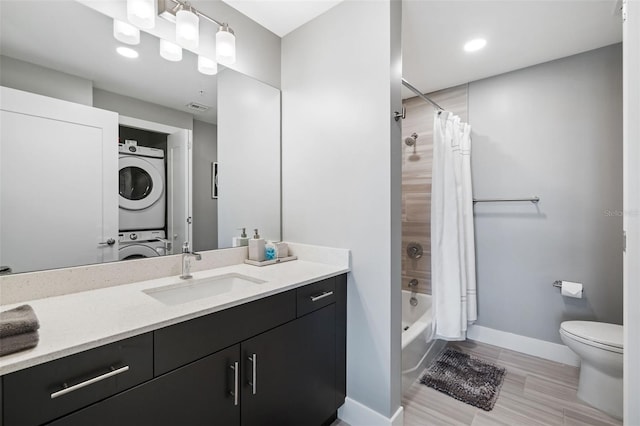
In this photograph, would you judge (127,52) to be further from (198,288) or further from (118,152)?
(198,288)

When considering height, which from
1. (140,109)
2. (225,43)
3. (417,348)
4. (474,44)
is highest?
(474,44)

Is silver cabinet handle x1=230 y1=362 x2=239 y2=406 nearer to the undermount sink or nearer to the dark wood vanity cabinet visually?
the dark wood vanity cabinet

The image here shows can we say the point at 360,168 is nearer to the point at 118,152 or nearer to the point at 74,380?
the point at 118,152

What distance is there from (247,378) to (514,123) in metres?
2.78

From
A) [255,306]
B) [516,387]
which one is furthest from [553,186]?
[255,306]

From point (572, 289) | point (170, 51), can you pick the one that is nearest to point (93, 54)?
point (170, 51)

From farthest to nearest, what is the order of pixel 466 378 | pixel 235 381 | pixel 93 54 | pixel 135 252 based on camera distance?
1. pixel 466 378
2. pixel 135 252
3. pixel 93 54
4. pixel 235 381

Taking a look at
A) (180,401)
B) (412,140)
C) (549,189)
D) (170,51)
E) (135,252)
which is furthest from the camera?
(412,140)

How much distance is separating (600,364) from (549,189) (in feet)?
4.17

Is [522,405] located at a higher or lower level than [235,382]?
lower

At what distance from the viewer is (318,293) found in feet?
4.79

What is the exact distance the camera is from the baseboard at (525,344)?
2.21m

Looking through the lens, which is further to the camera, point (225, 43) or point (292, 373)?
point (225, 43)

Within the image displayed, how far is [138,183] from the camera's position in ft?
4.57
